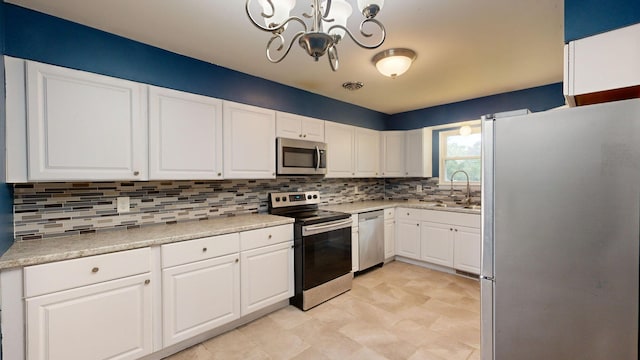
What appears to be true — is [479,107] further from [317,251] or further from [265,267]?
[265,267]

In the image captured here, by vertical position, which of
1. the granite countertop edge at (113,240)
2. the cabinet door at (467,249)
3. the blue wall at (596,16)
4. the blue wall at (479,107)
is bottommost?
the cabinet door at (467,249)

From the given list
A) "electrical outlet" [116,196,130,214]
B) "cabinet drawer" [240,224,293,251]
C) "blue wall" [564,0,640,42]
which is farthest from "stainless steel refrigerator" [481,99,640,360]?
"electrical outlet" [116,196,130,214]

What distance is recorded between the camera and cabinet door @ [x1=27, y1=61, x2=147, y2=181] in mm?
1598

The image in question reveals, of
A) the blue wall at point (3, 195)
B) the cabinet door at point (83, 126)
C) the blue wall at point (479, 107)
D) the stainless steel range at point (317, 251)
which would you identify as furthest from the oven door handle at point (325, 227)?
the blue wall at point (479, 107)

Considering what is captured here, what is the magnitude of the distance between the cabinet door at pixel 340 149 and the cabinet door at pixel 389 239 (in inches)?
35.1

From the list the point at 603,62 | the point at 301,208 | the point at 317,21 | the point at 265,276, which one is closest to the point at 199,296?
the point at 265,276

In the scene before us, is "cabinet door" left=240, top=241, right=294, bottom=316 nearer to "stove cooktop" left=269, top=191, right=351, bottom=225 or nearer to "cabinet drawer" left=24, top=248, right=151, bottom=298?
"stove cooktop" left=269, top=191, right=351, bottom=225

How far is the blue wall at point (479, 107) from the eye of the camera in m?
3.12

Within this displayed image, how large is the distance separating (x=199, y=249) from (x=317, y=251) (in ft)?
3.66

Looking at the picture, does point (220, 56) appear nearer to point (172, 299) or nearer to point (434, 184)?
point (172, 299)

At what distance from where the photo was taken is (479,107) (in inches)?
144

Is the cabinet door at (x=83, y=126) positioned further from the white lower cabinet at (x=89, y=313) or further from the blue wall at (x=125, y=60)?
the white lower cabinet at (x=89, y=313)

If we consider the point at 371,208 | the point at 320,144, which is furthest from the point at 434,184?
the point at 320,144

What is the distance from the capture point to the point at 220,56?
240 centimetres
